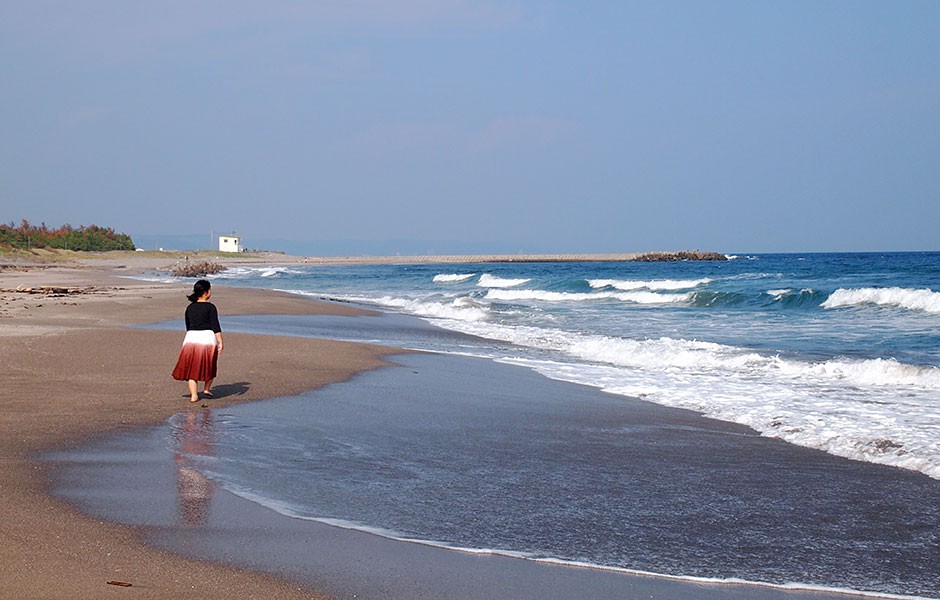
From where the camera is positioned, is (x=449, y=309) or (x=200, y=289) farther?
(x=449, y=309)

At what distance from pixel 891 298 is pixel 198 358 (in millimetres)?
24010

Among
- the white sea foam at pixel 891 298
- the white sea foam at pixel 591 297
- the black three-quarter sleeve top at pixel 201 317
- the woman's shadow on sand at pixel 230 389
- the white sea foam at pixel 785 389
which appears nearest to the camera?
the white sea foam at pixel 785 389

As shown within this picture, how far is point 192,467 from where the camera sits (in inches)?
253

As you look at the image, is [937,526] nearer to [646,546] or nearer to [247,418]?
[646,546]

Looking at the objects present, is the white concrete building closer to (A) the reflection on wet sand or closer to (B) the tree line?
(B) the tree line

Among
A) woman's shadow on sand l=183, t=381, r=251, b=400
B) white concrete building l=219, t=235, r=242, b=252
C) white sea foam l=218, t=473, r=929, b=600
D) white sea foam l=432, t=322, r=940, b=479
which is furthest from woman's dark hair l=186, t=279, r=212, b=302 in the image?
white concrete building l=219, t=235, r=242, b=252

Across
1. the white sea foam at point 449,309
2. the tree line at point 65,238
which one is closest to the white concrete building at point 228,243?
the tree line at point 65,238

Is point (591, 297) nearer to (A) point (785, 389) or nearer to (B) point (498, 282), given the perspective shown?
(B) point (498, 282)

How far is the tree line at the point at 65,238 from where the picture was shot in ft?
272

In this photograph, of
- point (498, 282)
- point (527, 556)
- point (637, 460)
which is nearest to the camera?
point (527, 556)

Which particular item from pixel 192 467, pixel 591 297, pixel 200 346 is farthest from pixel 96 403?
pixel 591 297

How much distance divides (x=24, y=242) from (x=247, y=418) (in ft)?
282

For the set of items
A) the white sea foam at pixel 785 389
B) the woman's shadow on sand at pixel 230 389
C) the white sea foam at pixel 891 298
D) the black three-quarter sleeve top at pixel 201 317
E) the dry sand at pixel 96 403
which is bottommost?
the white sea foam at pixel 785 389

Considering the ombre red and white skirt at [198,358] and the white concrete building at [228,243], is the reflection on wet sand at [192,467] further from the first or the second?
the white concrete building at [228,243]
